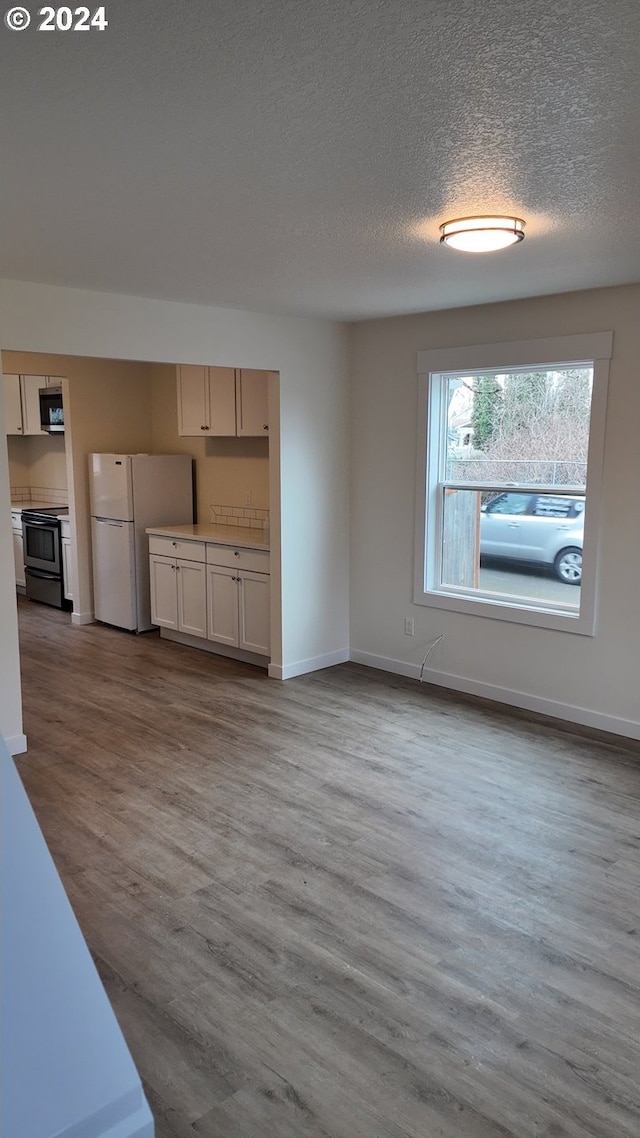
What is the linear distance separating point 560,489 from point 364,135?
2905 millimetres

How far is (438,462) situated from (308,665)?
5.51 ft

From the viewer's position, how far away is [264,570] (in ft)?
17.9

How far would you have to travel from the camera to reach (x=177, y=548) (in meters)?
6.16

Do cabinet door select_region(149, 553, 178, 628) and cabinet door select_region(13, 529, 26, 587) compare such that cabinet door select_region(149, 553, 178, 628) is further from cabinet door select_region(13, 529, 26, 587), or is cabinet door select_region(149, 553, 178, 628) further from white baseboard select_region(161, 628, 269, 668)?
cabinet door select_region(13, 529, 26, 587)

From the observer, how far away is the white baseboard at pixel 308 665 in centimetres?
545

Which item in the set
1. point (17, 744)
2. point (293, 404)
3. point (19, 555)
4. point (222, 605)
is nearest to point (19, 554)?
point (19, 555)

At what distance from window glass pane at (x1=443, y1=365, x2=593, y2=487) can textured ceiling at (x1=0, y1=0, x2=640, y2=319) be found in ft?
3.37

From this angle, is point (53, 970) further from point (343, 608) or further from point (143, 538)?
point (143, 538)

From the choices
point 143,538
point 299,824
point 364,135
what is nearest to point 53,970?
point 364,135

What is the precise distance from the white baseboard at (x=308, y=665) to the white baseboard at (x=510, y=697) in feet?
0.36

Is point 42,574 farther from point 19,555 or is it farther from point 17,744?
point 17,744

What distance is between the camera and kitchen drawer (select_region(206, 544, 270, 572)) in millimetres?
5469

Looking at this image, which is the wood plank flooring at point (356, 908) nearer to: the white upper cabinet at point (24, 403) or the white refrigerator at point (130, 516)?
the white refrigerator at point (130, 516)

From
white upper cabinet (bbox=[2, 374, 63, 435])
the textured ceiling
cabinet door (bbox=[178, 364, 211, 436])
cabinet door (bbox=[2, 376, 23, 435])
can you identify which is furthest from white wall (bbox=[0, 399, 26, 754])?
cabinet door (bbox=[2, 376, 23, 435])
